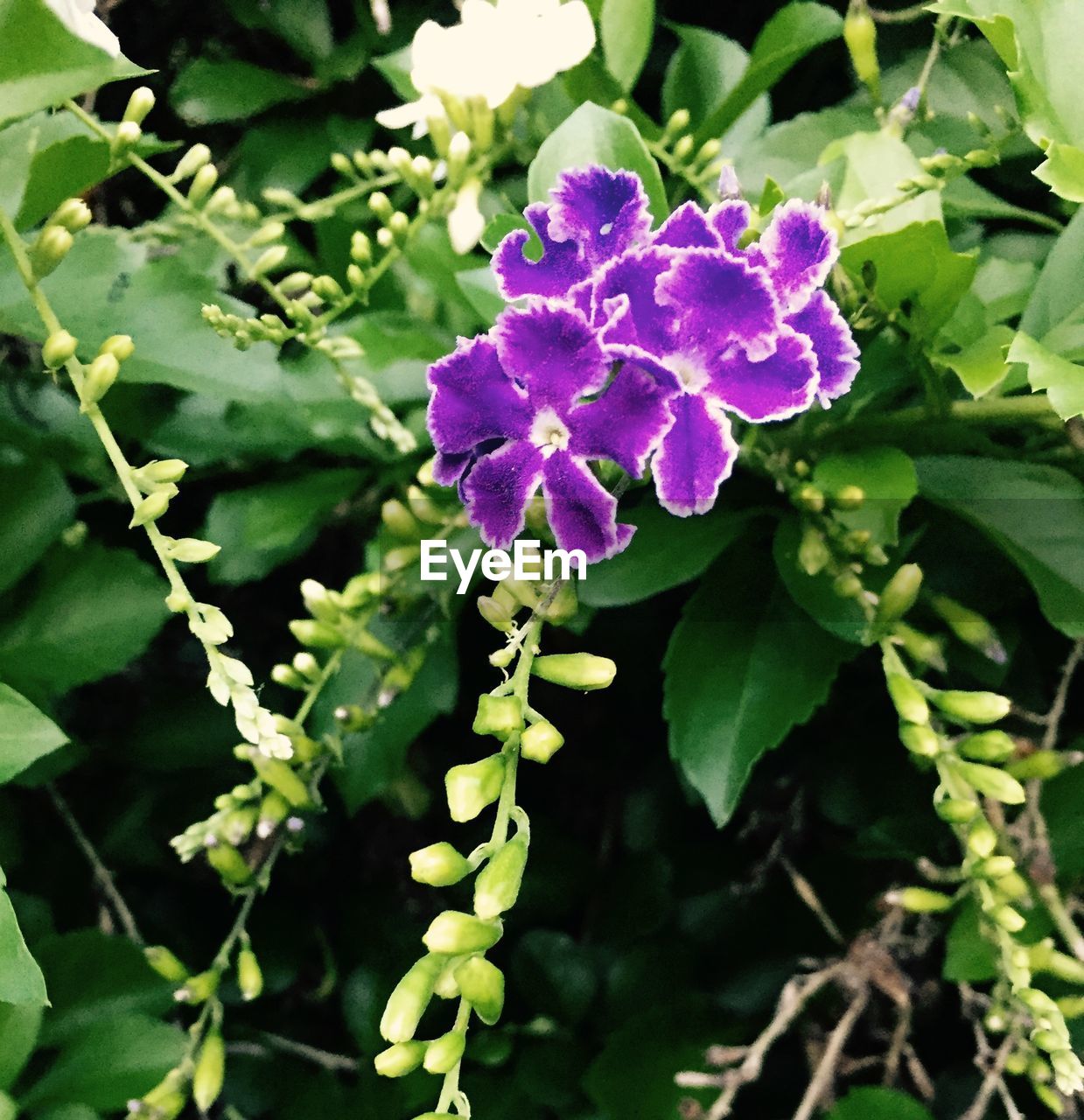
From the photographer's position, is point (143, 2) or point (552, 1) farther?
point (143, 2)

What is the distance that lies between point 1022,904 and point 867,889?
0.23 metres

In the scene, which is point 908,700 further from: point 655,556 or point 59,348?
point 59,348

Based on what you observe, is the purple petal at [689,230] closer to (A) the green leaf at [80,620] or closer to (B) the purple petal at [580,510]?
(B) the purple petal at [580,510]

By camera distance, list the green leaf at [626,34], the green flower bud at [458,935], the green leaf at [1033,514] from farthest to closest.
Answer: the green leaf at [626,34], the green leaf at [1033,514], the green flower bud at [458,935]

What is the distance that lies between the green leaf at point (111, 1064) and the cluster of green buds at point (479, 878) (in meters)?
0.37

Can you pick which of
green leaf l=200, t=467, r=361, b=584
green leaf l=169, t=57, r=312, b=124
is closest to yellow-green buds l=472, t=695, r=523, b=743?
green leaf l=200, t=467, r=361, b=584

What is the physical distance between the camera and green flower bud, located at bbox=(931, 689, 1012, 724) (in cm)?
59

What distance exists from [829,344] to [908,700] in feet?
0.75

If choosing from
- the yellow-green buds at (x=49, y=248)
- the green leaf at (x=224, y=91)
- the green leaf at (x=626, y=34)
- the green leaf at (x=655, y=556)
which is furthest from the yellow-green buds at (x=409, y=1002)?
the green leaf at (x=224, y=91)

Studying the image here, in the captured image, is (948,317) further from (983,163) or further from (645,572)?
(645,572)

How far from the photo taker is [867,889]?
3.24 ft

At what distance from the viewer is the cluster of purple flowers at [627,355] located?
51 cm

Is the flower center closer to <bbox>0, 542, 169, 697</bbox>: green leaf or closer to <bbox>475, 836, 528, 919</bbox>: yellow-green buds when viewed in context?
<bbox>475, 836, 528, 919</bbox>: yellow-green buds

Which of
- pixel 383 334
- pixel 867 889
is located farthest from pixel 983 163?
pixel 867 889
